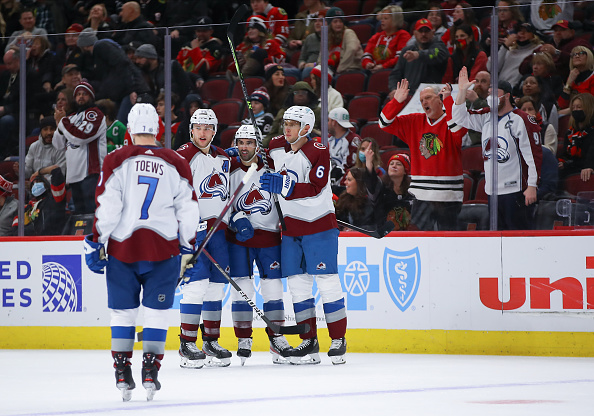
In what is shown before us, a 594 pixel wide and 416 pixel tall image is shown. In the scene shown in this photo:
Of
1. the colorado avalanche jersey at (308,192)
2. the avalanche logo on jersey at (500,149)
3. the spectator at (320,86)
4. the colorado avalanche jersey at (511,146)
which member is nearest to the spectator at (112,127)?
the spectator at (320,86)

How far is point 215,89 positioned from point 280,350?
2073 mm

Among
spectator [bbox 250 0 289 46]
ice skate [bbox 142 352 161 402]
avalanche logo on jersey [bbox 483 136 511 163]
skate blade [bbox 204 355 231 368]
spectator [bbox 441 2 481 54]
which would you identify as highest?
spectator [bbox 250 0 289 46]

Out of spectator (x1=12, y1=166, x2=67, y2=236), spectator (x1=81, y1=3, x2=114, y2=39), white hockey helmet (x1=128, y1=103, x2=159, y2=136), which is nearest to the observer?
white hockey helmet (x1=128, y1=103, x2=159, y2=136)

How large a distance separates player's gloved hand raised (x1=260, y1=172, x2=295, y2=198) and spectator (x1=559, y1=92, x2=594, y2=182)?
71.4 inches

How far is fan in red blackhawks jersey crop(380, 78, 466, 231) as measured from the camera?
6426 mm

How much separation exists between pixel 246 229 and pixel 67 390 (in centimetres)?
156

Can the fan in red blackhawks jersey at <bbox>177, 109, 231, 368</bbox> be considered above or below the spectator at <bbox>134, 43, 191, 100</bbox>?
below

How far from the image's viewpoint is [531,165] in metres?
6.27

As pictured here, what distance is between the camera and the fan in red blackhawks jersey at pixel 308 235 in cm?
582

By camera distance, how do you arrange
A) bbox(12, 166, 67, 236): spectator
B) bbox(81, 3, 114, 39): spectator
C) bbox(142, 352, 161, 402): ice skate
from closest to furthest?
bbox(142, 352, 161, 402): ice skate, bbox(12, 166, 67, 236): spectator, bbox(81, 3, 114, 39): spectator

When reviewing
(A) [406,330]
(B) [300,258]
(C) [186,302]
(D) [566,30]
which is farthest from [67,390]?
(D) [566,30]

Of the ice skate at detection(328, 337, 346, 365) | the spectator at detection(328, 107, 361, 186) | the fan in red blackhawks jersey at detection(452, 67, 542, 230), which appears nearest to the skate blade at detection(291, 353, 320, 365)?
the ice skate at detection(328, 337, 346, 365)

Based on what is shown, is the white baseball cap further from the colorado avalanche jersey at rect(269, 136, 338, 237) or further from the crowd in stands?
the colorado avalanche jersey at rect(269, 136, 338, 237)

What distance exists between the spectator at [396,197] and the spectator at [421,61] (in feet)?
1.56
